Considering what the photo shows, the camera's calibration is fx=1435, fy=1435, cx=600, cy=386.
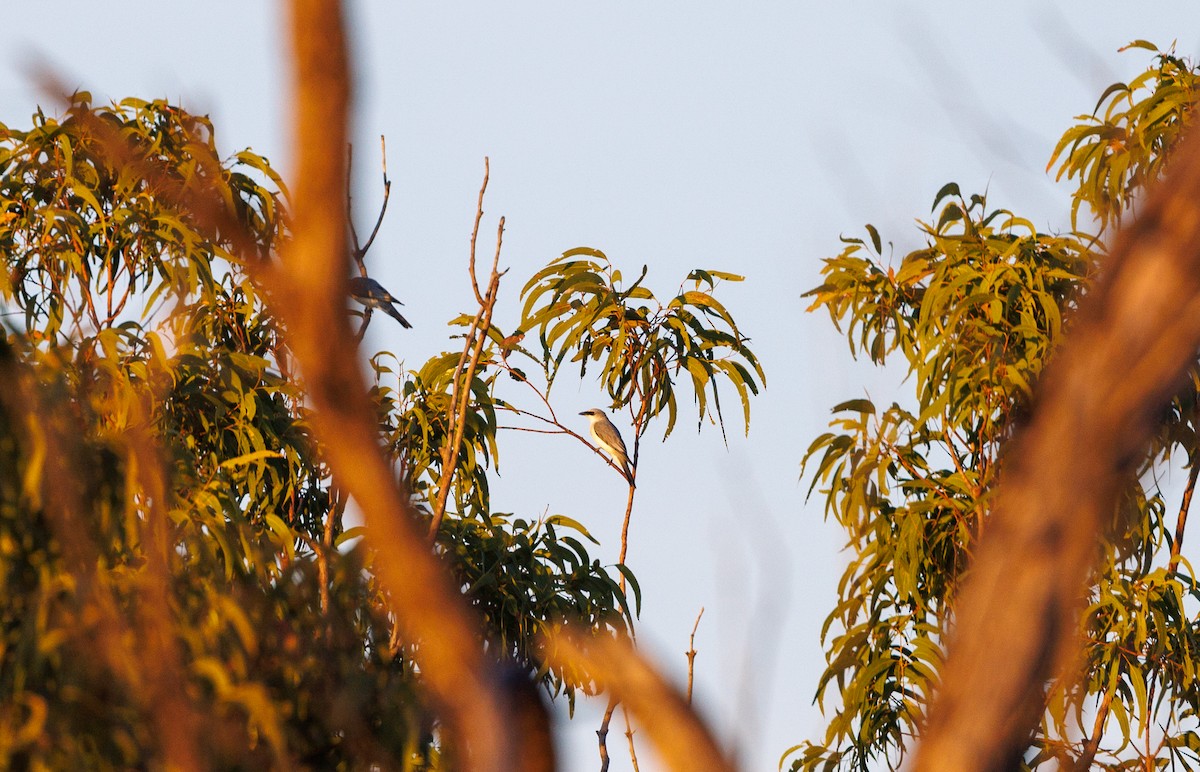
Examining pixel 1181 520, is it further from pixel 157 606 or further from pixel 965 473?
pixel 157 606

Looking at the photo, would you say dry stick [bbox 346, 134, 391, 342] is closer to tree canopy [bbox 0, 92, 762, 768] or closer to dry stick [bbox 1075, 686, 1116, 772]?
tree canopy [bbox 0, 92, 762, 768]

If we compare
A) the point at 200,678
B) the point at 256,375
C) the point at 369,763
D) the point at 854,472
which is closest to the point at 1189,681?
the point at 854,472

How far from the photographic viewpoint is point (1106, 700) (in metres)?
6.29

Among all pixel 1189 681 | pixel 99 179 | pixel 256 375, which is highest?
pixel 99 179

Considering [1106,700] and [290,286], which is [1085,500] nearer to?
[290,286]

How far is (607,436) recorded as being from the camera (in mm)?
11945

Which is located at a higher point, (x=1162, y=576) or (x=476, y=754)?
(x=1162, y=576)

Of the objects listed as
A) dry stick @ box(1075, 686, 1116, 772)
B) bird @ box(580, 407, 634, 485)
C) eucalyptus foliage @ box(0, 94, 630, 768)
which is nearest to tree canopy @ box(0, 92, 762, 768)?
eucalyptus foliage @ box(0, 94, 630, 768)

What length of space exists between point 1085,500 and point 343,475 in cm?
87

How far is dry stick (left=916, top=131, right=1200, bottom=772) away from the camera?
1691 millimetres

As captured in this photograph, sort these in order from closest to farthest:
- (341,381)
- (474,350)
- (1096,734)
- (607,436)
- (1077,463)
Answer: (341,381)
(1077,463)
(474,350)
(1096,734)
(607,436)

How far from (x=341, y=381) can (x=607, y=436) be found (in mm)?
10565

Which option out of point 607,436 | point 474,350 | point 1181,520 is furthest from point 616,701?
point 607,436

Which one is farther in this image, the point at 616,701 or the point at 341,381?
the point at 616,701
